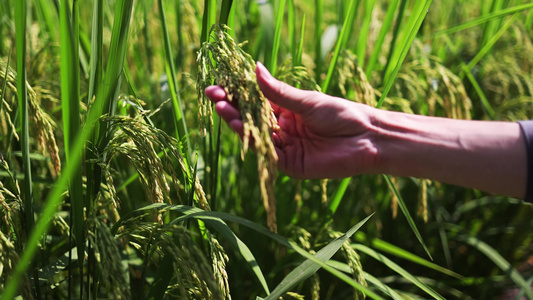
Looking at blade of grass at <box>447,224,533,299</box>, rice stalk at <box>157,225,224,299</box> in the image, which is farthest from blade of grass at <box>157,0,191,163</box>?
blade of grass at <box>447,224,533,299</box>

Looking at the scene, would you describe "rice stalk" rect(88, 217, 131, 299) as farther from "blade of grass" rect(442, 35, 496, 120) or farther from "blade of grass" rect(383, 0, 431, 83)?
"blade of grass" rect(442, 35, 496, 120)

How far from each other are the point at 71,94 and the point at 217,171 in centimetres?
51

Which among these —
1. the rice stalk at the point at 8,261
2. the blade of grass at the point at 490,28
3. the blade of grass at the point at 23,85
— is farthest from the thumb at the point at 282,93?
the blade of grass at the point at 490,28

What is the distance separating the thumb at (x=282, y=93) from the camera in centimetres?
117

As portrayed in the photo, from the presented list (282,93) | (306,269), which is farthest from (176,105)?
(306,269)

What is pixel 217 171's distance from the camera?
1.45 meters

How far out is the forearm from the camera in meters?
1.31

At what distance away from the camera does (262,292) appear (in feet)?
→ 5.77

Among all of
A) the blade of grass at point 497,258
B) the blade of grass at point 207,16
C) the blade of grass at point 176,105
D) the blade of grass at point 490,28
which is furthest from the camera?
the blade of grass at point 490,28

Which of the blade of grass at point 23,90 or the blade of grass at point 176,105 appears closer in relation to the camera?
the blade of grass at point 23,90

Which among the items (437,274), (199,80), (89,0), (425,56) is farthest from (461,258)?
(89,0)

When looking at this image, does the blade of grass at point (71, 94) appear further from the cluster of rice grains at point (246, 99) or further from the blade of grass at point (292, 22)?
the blade of grass at point (292, 22)

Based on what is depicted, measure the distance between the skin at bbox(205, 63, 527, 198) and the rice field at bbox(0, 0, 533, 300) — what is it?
156 mm

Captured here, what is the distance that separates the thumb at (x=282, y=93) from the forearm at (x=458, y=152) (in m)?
0.24
